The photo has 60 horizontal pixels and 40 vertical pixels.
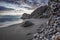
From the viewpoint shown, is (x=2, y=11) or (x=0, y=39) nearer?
(x=0, y=39)

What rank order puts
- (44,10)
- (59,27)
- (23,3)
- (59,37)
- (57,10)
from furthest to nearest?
(23,3), (44,10), (57,10), (59,27), (59,37)

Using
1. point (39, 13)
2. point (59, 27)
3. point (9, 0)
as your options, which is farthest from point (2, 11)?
point (59, 27)

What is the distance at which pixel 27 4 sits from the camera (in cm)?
1697

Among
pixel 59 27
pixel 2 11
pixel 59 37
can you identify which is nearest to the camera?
pixel 59 37

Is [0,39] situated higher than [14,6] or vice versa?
[14,6]

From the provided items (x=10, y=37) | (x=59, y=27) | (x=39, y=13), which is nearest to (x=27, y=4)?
(x=39, y=13)

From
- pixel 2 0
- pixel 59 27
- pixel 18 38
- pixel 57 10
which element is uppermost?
pixel 2 0

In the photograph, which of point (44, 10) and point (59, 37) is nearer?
A: point (59, 37)

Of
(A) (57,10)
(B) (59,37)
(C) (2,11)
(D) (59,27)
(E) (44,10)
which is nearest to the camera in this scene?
(B) (59,37)

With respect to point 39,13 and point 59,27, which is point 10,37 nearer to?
point 59,27

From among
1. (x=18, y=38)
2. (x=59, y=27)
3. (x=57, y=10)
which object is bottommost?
(x=18, y=38)

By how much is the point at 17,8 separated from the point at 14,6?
1.27 feet

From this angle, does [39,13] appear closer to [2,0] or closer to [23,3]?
[2,0]

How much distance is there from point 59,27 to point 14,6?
1343 centimetres
